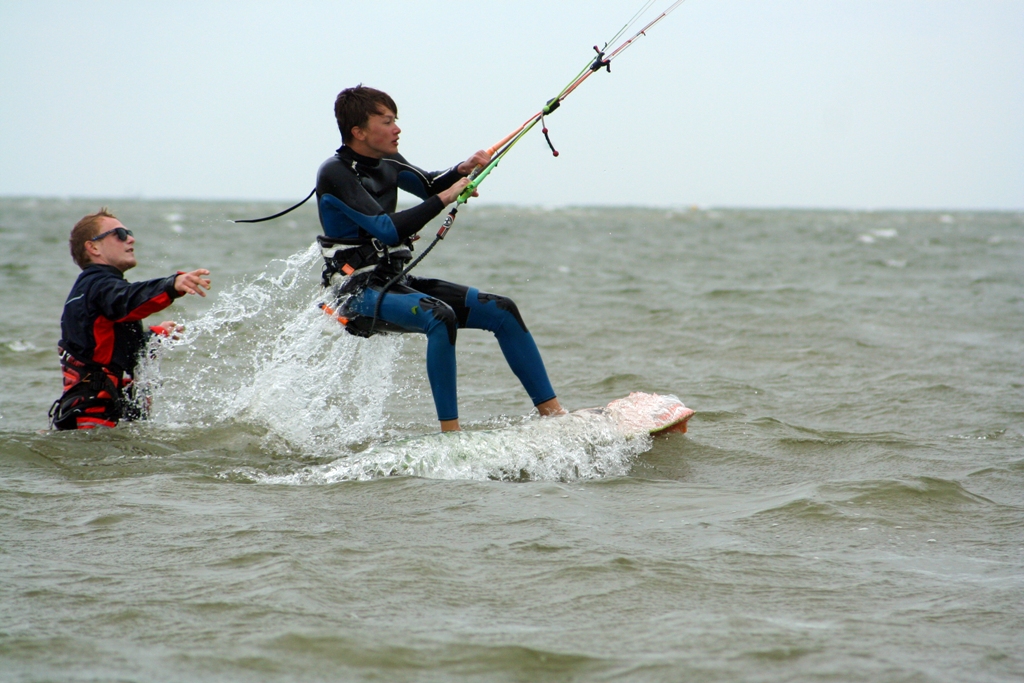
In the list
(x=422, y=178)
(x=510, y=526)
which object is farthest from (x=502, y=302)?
A: (x=510, y=526)

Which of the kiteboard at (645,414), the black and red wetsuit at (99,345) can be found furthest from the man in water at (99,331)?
the kiteboard at (645,414)

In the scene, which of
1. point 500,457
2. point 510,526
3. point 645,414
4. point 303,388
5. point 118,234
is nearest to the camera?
point 510,526

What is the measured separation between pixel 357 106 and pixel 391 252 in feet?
2.89

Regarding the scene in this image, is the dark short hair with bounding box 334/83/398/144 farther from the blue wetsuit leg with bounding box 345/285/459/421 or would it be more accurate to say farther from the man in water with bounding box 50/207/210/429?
the man in water with bounding box 50/207/210/429

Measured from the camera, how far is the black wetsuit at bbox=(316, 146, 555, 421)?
5.37 metres

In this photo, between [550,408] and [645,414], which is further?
[645,414]

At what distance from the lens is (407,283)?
581 centimetres

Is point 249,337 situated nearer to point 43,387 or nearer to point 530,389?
point 43,387

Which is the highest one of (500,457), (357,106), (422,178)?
(357,106)

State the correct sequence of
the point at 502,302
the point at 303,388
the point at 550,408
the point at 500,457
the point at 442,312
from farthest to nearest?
the point at 303,388 → the point at 550,408 → the point at 502,302 → the point at 442,312 → the point at 500,457

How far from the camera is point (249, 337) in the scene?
11.1m

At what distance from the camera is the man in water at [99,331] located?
536 centimetres

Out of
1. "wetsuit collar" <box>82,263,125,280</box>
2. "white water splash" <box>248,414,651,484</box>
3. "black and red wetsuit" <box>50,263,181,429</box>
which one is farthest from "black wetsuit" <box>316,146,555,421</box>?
"wetsuit collar" <box>82,263,125,280</box>

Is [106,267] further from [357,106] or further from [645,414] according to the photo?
[645,414]
